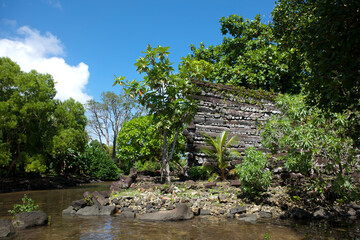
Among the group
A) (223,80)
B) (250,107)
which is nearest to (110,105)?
(223,80)

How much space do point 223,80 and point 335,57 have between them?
1546cm

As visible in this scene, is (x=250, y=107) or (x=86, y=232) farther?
(x=250, y=107)

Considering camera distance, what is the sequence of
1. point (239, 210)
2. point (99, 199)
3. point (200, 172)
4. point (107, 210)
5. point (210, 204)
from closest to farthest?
1. point (239, 210)
2. point (107, 210)
3. point (210, 204)
4. point (99, 199)
5. point (200, 172)

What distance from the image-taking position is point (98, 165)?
92.4 feet

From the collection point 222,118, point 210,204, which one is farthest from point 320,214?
point 222,118

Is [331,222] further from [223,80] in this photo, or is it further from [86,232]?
[223,80]

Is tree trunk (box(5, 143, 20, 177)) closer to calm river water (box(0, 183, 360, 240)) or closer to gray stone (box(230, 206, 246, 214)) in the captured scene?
calm river water (box(0, 183, 360, 240))

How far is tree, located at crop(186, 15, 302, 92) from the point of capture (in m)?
17.1

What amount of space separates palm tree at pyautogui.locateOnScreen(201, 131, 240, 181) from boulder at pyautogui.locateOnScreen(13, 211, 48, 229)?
6.67m

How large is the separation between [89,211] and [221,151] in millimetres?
5735

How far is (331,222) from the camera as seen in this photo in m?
6.38

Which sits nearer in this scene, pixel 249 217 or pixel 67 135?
pixel 249 217

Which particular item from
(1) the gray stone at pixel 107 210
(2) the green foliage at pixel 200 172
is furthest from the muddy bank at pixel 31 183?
(2) the green foliage at pixel 200 172

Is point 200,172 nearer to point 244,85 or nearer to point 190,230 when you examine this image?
point 190,230
